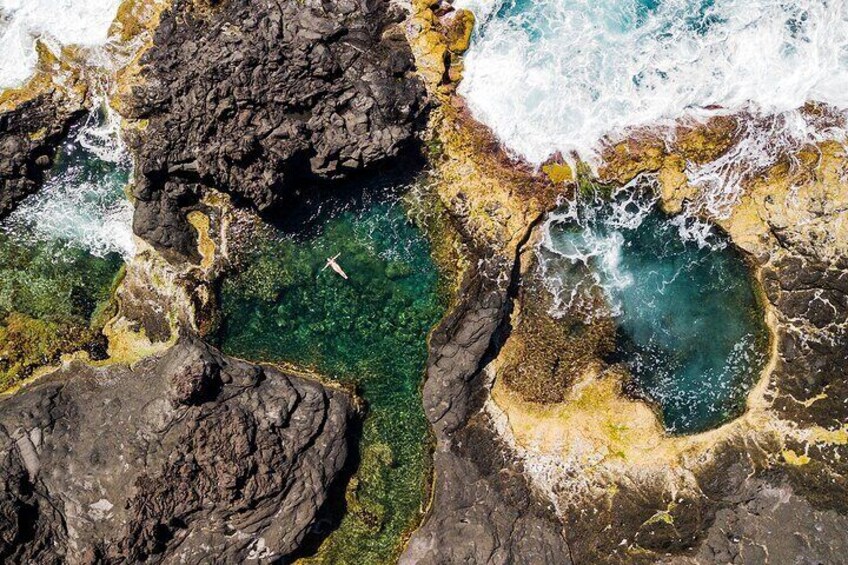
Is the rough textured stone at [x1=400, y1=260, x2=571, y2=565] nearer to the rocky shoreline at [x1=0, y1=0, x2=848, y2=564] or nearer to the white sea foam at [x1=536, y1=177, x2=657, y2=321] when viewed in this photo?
the rocky shoreline at [x1=0, y1=0, x2=848, y2=564]

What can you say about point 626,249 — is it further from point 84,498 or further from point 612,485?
point 84,498

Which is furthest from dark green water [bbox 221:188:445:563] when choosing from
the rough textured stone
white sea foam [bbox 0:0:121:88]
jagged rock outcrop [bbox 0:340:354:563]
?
white sea foam [bbox 0:0:121:88]

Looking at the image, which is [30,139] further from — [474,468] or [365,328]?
[474,468]

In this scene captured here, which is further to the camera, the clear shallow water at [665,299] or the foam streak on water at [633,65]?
the clear shallow water at [665,299]

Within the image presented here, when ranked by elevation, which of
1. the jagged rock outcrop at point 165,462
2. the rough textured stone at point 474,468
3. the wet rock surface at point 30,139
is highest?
the wet rock surface at point 30,139

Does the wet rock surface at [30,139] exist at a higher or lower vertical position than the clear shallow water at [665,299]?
higher


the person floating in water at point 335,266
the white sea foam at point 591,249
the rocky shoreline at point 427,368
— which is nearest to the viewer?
the rocky shoreline at point 427,368

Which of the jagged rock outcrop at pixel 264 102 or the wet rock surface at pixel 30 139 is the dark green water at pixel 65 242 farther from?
the jagged rock outcrop at pixel 264 102

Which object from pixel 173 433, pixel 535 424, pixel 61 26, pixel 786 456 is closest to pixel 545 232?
pixel 535 424

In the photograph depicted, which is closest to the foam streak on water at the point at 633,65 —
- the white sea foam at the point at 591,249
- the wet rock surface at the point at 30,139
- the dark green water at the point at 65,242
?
the white sea foam at the point at 591,249
